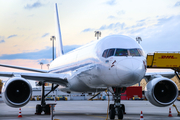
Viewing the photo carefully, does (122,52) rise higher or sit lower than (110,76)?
higher

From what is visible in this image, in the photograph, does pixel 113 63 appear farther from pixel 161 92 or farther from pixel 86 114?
pixel 86 114

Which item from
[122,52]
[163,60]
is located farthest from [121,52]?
[163,60]

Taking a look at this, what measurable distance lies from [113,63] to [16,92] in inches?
226

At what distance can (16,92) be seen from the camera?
14820 mm

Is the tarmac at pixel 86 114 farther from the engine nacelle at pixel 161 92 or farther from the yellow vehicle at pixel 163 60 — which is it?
the yellow vehicle at pixel 163 60

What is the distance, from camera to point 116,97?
1362 cm

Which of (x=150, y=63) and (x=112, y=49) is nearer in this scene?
(x=112, y=49)

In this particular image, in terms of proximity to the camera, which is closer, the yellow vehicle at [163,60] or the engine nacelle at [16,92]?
the engine nacelle at [16,92]

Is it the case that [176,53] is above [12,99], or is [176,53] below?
above

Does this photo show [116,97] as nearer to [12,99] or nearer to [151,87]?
[151,87]

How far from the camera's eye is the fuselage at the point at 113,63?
39.4 feet

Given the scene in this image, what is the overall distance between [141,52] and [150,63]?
715 centimetres

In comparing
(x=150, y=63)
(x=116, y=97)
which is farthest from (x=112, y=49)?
(x=150, y=63)

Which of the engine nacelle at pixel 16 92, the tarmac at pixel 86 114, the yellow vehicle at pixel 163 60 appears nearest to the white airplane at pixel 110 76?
the engine nacelle at pixel 16 92
